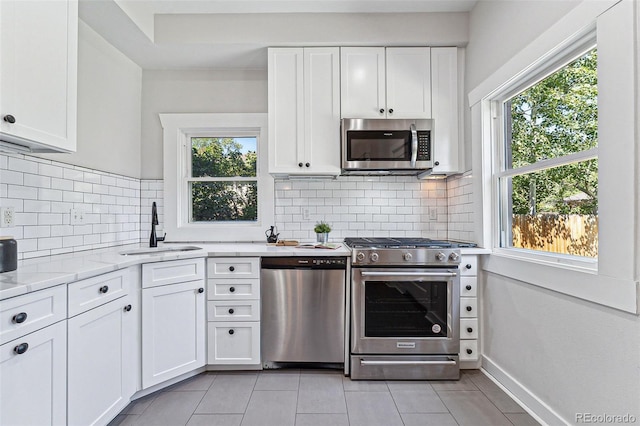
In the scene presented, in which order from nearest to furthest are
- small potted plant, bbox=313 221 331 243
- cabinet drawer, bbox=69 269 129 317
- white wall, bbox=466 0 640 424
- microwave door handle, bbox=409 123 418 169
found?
white wall, bbox=466 0 640 424
cabinet drawer, bbox=69 269 129 317
microwave door handle, bbox=409 123 418 169
small potted plant, bbox=313 221 331 243

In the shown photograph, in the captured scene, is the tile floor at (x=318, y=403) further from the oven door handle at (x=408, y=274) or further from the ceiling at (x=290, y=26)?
the ceiling at (x=290, y=26)

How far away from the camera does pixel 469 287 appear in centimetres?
243

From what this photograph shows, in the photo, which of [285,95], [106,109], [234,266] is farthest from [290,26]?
[234,266]

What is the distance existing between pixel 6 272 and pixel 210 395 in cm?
130

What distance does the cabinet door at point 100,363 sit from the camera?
4.88 feet

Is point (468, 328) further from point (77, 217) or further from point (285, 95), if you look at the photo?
point (77, 217)

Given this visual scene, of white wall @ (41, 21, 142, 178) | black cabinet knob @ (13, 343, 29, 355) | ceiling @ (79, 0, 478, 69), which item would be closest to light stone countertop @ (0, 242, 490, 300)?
black cabinet knob @ (13, 343, 29, 355)

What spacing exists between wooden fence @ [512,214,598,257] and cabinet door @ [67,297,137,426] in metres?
2.41

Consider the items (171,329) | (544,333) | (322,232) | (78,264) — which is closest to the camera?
(78,264)

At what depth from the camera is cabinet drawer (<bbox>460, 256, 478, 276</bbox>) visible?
243 cm

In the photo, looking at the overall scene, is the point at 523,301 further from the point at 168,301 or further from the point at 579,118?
the point at 168,301

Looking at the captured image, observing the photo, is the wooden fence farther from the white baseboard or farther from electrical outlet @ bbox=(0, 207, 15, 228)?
electrical outlet @ bbox=(0, 207, 15, 228)

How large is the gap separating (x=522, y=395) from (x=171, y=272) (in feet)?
7.55

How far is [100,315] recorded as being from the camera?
165cm
